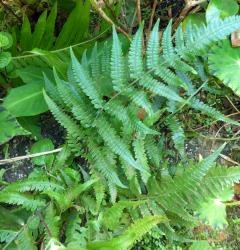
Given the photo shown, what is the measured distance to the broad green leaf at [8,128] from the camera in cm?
192

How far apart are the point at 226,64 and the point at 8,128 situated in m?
1.13

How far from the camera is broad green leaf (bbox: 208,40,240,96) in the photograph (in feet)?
6.96

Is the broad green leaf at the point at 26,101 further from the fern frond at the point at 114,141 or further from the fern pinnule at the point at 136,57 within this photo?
the fern pinnule at the point at 136,57

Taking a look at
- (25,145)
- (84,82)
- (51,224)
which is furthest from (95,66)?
(51,224)

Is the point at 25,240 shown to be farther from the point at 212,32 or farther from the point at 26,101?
the point at 212,32

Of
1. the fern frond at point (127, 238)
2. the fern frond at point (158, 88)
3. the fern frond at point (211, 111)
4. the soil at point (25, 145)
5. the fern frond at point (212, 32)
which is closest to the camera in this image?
the fern frond at point (127, 238)

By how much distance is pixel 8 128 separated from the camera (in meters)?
1.93

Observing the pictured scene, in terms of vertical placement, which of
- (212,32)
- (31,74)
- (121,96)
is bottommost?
(121,96)

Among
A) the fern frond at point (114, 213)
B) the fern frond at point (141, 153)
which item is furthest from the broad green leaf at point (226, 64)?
the fern frond at point (114, 213)

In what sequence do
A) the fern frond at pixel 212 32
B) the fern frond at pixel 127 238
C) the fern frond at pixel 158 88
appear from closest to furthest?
the fern frond at pixel 127 238 < the fern frond at pixel 212 32 < the fern frond at pixel 158 88

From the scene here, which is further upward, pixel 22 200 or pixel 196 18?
pixel 196 18

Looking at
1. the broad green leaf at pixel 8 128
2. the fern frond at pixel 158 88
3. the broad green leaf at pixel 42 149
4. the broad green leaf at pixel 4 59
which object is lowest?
the broad green leaf at pixel 42 149

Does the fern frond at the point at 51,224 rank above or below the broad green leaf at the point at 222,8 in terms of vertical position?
below

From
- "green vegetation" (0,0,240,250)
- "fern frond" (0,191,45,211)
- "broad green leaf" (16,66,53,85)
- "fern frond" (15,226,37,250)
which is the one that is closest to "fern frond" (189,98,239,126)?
"green vegetation" (0,0,240,250)
